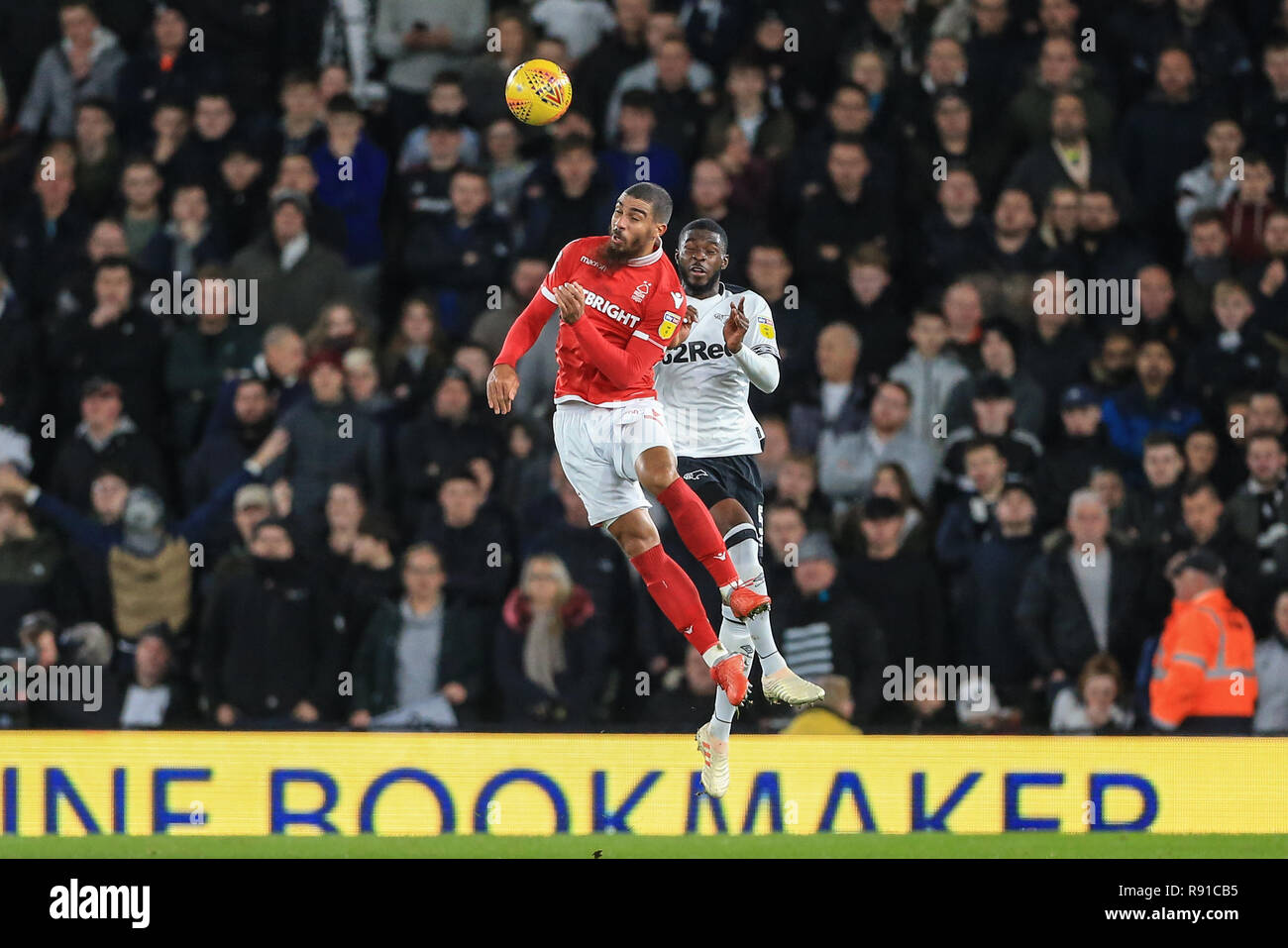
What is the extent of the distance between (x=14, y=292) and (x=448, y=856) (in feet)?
15.3

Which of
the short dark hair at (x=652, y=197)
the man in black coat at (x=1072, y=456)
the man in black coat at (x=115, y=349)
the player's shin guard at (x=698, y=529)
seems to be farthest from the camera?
the man in black coat at (x=115, y=349)

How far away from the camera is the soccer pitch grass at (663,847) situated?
970 centimetres

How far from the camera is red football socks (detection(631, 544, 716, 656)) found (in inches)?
322

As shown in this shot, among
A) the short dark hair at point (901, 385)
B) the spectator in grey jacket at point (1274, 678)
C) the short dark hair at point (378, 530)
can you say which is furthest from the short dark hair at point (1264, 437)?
the short dark hair at point (378, 530)

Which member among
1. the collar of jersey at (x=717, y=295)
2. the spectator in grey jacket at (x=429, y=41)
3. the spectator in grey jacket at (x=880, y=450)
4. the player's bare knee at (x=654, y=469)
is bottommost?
the player's bare knee at (x=654, y=469)

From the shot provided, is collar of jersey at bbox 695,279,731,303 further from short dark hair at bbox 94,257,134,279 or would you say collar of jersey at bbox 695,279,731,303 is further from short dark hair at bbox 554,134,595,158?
short dark hair at bbox 94,257,134,279

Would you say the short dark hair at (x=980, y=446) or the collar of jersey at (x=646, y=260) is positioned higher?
the collar of jersey at (x=646, y=260)

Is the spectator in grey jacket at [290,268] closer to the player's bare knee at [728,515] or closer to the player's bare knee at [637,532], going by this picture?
the player's bare knee at [728,515]

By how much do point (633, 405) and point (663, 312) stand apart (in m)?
0.37

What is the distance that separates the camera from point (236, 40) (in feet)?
42.7

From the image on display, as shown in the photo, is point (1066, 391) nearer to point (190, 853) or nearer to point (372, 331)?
point (372, 331)

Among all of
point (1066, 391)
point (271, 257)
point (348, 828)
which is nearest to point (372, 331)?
point (271, 257)

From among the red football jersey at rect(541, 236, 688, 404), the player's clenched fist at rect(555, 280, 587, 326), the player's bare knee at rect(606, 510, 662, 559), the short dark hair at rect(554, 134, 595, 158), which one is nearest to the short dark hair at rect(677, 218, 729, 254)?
the red football jersey at rect(541, 236, 688, 404)

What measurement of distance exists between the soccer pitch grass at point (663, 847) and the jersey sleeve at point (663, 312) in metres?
2.61
